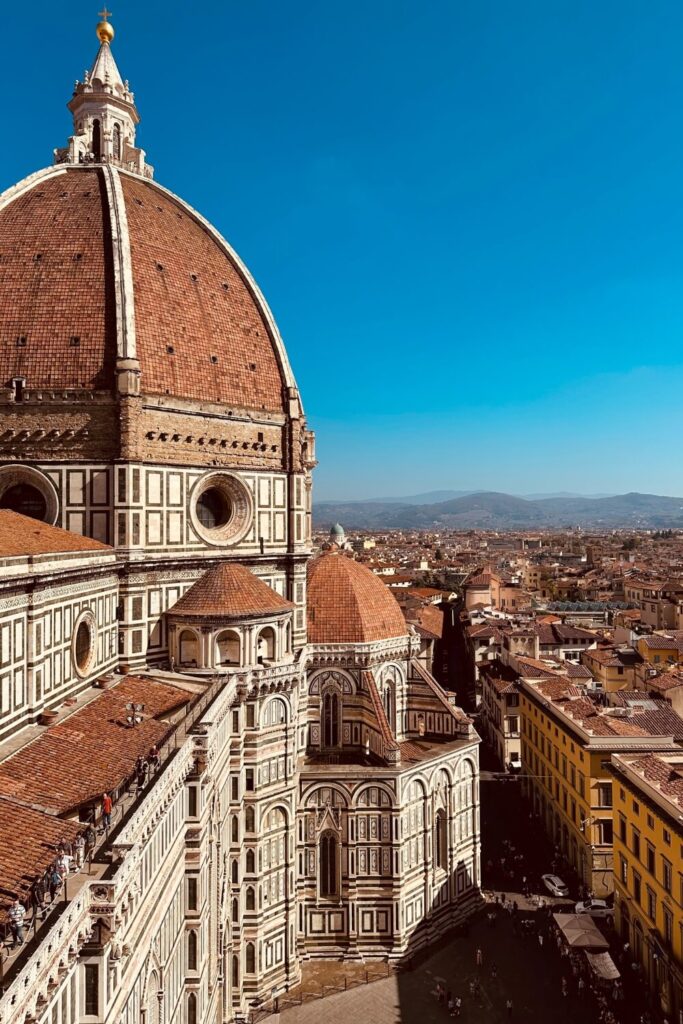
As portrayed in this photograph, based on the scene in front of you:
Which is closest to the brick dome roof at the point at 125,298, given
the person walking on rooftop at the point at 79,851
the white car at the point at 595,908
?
the person walking on rooftop at the point at 79,851

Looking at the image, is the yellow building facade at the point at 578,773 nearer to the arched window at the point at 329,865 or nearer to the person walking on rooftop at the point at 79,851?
the arched window at the point at 329,865

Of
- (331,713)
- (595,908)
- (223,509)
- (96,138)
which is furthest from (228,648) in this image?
(96,138)

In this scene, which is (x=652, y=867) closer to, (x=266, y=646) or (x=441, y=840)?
(x=441, y=840)

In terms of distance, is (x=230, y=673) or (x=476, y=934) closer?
(x=230, y=673)

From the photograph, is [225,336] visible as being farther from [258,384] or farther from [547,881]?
[547,881]

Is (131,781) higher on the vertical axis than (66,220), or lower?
Answer: lower

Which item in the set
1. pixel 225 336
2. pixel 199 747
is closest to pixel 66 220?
pixel 225 336
